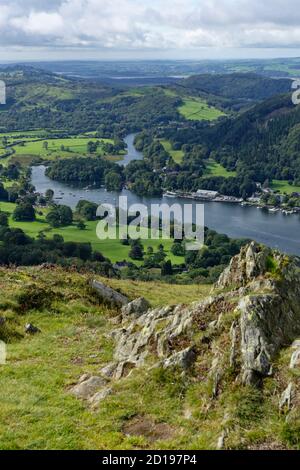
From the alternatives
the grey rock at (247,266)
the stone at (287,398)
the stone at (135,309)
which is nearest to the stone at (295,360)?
the stone at (287,398)

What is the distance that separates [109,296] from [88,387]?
11.6 metres

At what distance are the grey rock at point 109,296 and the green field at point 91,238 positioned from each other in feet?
201

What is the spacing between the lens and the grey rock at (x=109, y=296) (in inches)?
1022

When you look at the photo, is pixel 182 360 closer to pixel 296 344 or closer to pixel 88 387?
pixel 88 387

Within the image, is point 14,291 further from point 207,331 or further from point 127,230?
point 127,230

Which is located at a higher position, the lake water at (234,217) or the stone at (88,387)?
the stone at (88,387)

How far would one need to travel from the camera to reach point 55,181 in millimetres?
191375

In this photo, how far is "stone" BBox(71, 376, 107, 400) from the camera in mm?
14445

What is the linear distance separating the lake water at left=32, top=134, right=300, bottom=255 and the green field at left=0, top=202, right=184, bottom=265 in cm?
2520

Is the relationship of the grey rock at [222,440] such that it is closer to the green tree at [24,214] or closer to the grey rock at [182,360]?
the grey rock at [182,360]

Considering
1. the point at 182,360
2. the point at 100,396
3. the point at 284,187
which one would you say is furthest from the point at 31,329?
the point at 284,187

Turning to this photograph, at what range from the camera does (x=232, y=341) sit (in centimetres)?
1416

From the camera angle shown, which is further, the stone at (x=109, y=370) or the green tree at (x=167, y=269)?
the green tree at (x=167, y=269)

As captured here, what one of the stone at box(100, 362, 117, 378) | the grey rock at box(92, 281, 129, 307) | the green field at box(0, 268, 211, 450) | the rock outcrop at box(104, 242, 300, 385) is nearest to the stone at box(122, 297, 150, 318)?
the green field at box(0, 268, 211, 450)
